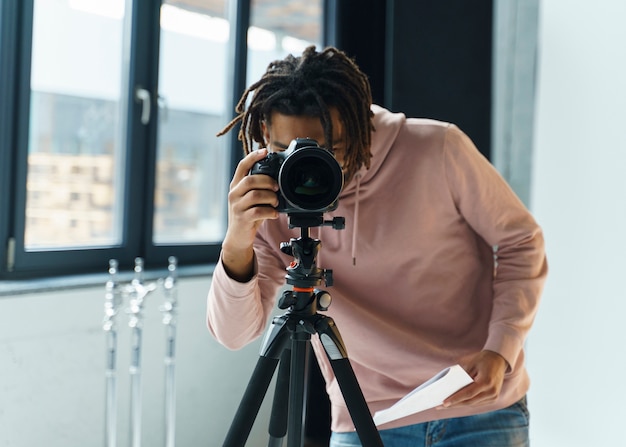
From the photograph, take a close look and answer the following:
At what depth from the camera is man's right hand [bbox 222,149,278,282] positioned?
94 centimetres

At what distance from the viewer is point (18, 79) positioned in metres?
1.72

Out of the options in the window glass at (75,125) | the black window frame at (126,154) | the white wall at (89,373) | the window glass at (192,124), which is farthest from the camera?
the window glass at (192,124)

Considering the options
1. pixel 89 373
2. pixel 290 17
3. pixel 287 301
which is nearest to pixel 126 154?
pixel 89 373

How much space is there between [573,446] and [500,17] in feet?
4.96

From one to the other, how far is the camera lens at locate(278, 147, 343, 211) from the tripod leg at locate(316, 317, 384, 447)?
0.16 m

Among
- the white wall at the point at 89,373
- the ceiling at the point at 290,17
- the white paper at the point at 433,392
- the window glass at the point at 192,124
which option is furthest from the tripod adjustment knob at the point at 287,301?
the ceiling at the point at 290,17

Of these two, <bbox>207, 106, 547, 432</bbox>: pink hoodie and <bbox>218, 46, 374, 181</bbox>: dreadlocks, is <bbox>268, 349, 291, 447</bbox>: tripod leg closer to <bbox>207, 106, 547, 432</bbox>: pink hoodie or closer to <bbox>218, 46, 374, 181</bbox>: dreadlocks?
<bbox>207, 106, 547, 432</bbox>: pink hoodie

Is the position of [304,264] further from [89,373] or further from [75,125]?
[75,125]

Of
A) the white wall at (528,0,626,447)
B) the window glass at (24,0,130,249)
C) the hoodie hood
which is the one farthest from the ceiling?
the hoodie hood

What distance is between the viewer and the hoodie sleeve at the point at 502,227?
114cm

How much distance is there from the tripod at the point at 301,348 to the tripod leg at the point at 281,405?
0.05 meters

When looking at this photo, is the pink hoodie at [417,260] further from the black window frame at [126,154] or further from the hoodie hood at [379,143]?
the black window frame at [126,154]

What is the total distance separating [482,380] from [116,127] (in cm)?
143

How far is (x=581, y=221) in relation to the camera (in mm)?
2074
